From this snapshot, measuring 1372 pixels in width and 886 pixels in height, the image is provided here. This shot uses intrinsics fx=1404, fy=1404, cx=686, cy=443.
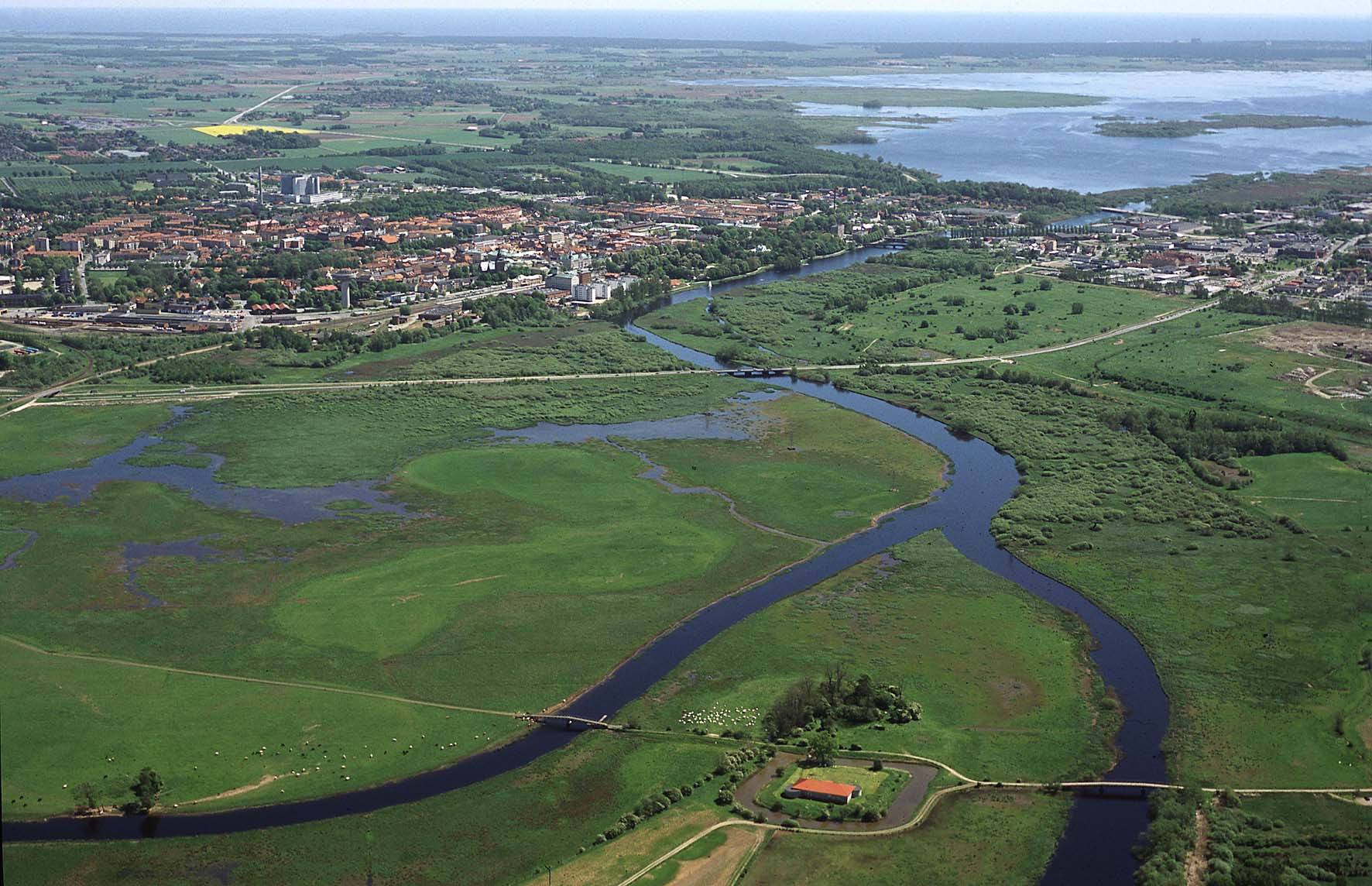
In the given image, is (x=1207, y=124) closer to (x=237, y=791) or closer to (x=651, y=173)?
(x=651, y=173)

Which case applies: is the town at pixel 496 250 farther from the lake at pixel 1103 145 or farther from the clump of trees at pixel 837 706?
the clump of trees at pixel 837 706

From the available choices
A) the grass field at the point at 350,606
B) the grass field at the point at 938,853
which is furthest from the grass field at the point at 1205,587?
the grass field at the point at 350,606

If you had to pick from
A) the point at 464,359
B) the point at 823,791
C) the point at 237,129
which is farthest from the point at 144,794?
the point at 237,129

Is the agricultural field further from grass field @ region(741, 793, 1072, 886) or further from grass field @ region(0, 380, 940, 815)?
grass field @ region(741, 793, 1072, 886)

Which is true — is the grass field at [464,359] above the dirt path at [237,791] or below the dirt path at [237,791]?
above

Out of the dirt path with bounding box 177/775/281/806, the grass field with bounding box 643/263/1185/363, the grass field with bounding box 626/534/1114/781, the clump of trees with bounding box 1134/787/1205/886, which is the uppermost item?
the grass field with bounding box 643/263/1185/363

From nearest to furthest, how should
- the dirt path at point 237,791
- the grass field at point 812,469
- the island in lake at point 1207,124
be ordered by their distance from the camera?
1. the dirt path at point 237,791
2. the grass field at point 812,469
3. the island in lake at point 1207,124

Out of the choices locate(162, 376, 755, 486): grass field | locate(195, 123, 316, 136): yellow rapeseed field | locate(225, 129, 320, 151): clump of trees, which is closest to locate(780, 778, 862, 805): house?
locate(162, 376, 755, 486): grass field
